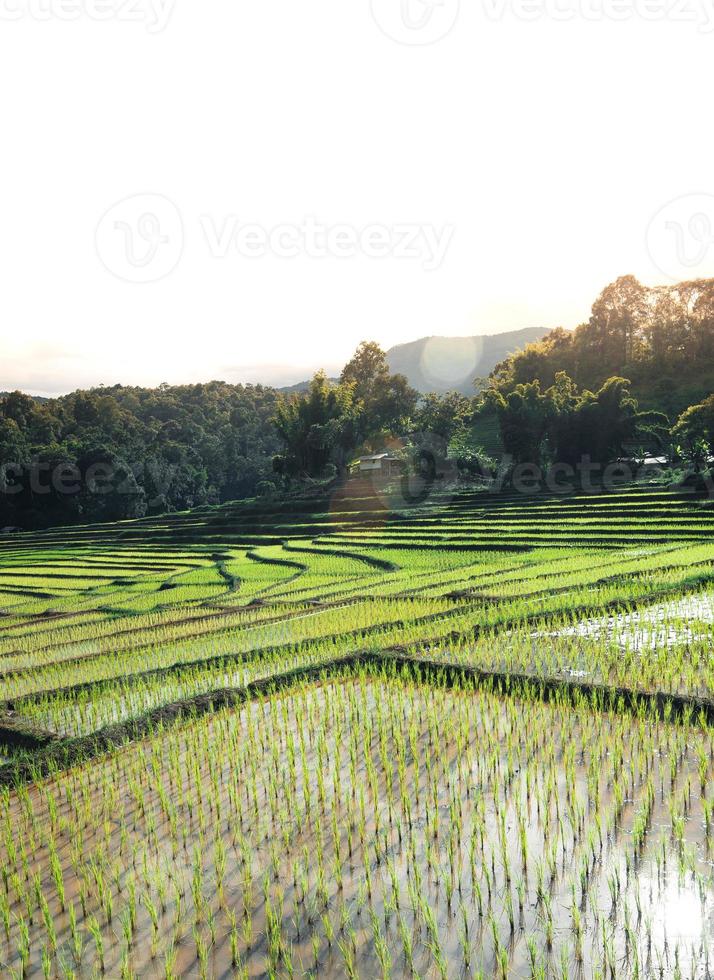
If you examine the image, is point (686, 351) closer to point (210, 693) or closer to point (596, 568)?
point (596, 568)

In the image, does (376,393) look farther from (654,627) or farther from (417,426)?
(654,627)

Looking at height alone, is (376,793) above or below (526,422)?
below

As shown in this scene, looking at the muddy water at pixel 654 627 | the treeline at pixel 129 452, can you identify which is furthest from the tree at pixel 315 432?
the muddy water at pixel 654 627

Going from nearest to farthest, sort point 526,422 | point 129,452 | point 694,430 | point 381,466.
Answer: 1. point 694,430
2. point 526,422
3. point 381,466
4. point 129,452

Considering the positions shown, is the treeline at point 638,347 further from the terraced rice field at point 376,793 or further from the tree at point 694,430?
the terraced rice field at point 376,793

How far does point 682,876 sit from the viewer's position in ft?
11.0

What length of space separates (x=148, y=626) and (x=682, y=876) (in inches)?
400

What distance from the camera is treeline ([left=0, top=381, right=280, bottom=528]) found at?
161ft

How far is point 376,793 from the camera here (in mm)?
4445

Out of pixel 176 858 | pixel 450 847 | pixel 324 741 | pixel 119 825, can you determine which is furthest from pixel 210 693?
pixel 450 847

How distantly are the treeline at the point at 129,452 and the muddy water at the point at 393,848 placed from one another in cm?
4527

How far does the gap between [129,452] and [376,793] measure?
56.5 m

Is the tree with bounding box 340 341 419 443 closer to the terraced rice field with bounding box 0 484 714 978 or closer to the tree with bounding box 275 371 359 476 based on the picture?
the tree with bounding box 275 371 359 476

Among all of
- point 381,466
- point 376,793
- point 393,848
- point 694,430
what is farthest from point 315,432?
point 393,848
